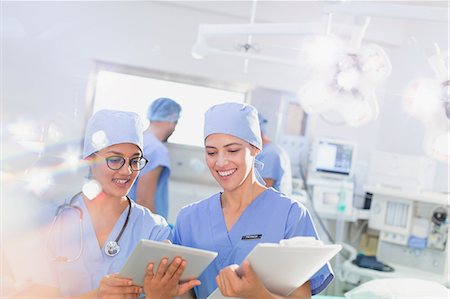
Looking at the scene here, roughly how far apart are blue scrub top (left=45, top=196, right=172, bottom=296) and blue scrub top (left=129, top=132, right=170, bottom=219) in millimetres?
766

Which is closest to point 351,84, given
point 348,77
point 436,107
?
point 348,77

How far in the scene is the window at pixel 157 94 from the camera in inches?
155

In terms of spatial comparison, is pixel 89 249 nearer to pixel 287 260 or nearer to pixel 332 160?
pixel 287 260

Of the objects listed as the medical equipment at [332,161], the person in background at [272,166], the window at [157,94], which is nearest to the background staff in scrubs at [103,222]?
the person in background at [272,166]

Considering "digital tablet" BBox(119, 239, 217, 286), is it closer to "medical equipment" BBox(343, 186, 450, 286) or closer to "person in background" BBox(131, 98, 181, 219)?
"person in background" BBox(131, 98, 181, 219)

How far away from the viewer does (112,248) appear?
4.58 feet

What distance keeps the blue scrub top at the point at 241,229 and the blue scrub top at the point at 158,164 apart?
78 cm

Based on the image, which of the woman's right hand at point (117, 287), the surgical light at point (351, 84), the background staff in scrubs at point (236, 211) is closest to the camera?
the woman's right hand at point (117, 287)

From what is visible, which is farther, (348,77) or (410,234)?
(410,234)

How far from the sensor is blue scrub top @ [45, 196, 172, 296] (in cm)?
137

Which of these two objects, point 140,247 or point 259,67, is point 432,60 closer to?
point 140,247

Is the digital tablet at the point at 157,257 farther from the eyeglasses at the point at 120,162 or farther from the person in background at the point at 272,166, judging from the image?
the person in background at the point at 272,166

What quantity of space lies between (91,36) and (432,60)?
275 cm

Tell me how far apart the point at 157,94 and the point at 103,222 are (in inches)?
104
